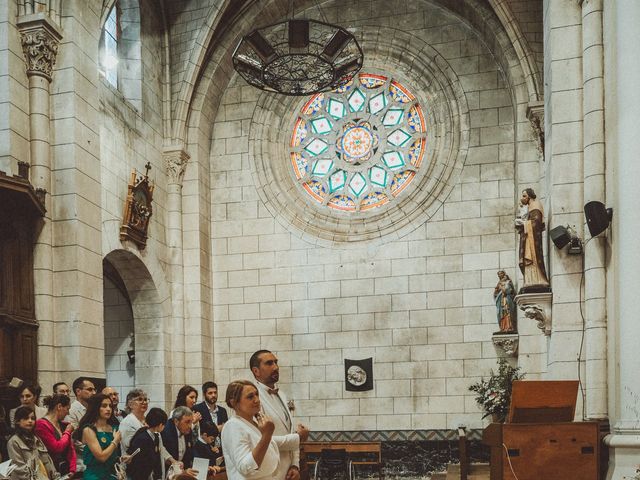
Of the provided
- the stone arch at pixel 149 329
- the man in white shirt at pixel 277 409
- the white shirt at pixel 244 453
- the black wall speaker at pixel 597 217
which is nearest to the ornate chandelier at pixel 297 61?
the stone arch at pixel 149 329

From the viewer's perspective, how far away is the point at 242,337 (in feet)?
49.4

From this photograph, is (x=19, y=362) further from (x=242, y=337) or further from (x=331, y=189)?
(x=331, y=189)

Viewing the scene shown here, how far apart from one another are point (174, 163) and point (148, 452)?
9040 millimetres

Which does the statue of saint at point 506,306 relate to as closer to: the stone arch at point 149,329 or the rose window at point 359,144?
the rose window at point 359,144

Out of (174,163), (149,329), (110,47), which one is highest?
(110,47)

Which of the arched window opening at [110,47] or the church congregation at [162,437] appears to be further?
the arched window opening at [110,47]

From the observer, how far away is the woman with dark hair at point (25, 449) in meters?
6.51

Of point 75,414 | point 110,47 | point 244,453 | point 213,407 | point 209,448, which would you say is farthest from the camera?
point 110,47

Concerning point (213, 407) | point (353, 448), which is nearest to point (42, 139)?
point (213, 407)

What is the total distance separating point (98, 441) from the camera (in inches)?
246

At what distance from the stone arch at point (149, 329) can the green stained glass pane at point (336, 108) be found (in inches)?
184

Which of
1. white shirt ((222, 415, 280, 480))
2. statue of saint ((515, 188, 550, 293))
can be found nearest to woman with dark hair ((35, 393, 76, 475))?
white shirt ((222, 415, 280, 480))

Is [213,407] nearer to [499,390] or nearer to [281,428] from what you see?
[281,428]

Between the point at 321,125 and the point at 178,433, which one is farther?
the point at 321,125
